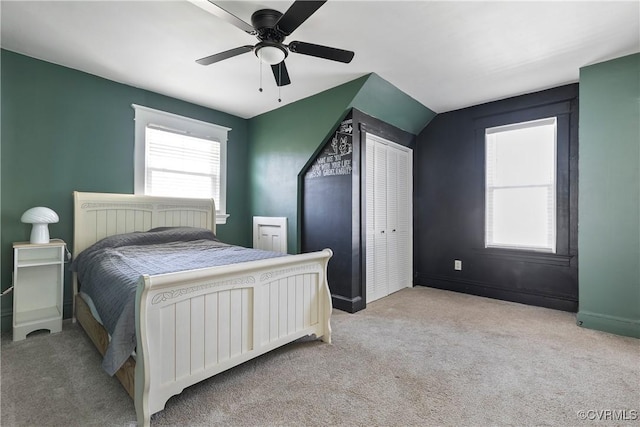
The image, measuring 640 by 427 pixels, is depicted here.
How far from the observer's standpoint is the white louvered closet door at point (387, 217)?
3535 millimetres

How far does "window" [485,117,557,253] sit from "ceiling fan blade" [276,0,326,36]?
3044mm

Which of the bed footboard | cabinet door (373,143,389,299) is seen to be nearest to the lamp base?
the bed footboard

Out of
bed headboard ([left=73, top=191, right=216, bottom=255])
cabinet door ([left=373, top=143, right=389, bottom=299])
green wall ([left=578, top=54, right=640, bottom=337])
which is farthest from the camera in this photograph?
cabinet door ([left=373, top=143, right=389, bottom=299])

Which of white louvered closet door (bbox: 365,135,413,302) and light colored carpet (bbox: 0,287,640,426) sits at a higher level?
white louvered closet door (bbox: 365,135,413,302)

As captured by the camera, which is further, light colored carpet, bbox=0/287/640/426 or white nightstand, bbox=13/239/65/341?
white nightstand, bbox=13/239/65/341

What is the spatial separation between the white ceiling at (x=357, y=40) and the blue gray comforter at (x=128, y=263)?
1671mm

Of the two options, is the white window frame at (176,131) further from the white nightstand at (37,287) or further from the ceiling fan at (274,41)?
the ceiling fan at (274,41)

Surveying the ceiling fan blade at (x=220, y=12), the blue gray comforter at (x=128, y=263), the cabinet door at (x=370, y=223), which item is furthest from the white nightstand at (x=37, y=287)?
the cabinet door at (x=370, y=223)

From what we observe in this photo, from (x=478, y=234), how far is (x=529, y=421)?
2643 millimetres

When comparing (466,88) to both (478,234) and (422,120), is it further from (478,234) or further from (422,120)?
(478,234)

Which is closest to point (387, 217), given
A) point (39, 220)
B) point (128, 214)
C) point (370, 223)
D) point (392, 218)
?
point (392, 218)

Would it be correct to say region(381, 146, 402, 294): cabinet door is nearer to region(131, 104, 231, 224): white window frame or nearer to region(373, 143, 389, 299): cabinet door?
region(373, 143, 389, 299): cabinet door

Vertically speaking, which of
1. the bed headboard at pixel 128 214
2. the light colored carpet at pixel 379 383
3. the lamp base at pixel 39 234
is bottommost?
the light colored carpet at pixel 379 383

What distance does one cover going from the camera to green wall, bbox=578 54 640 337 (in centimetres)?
254
